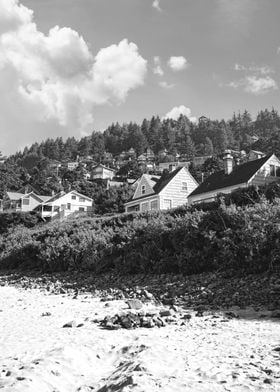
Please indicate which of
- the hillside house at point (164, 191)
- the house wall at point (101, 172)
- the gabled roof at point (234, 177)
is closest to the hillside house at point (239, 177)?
the gabled roof at point (234, 177)

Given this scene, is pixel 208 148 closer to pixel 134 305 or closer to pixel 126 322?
pixel 134 305

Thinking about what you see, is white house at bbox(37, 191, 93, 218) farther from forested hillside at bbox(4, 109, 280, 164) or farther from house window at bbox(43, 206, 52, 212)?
forested hillside at bbox(4, 109, 280, 164)

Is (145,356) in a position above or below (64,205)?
below

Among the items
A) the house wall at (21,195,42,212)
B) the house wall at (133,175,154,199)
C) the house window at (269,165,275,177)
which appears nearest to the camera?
the house window at (269,165,275,177)

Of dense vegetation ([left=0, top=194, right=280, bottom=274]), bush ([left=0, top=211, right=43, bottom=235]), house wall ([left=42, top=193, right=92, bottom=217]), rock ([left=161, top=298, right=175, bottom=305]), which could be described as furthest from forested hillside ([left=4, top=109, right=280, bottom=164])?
rock ([left=161, top=298, right=175, bottom=305])

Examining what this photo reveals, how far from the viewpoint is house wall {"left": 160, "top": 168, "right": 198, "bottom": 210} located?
4134 cm

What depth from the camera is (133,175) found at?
112m

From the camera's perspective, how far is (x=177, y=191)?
4228 centimetres

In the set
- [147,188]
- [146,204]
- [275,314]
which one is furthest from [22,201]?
[275,314]

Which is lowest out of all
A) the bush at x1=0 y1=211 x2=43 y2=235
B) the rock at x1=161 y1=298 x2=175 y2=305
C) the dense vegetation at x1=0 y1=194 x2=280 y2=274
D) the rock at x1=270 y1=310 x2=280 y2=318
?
the rock at x1=161 y1=298 x2=175 y2=305

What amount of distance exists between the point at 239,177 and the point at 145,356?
3139 centimetres

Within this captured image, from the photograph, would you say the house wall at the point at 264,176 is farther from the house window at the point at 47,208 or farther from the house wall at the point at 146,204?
the house window at the point at 47,208

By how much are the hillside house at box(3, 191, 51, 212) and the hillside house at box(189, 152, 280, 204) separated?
4347 cm

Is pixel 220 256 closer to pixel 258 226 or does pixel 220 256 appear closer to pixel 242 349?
Answer: pixel 258 226
